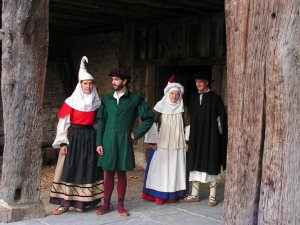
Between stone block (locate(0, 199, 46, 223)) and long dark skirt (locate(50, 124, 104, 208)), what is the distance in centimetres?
24

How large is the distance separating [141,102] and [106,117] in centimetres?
44

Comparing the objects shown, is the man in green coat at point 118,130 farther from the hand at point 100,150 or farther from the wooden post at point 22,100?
the wooden post at point 22,100

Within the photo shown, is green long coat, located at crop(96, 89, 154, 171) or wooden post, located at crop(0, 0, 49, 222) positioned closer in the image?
wooden post, located at crop(0, 0, 49, 222)

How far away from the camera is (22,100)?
5.15 metres

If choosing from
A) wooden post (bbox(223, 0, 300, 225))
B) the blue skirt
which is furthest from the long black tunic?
wooden post (bbox(223, 0, 300, 225))

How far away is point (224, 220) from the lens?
339cm

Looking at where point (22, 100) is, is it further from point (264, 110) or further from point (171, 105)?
point (264, 110)

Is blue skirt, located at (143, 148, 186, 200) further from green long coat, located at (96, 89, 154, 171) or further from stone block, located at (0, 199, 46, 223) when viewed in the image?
stone block, located at (0, 199, 46, 223)

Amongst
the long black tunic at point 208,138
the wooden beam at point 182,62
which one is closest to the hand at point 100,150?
the long black tunic at point 208,138

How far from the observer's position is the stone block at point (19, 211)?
16.8ft

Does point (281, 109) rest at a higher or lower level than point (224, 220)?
higher

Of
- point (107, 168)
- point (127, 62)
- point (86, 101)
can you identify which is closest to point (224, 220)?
point (107, 168)

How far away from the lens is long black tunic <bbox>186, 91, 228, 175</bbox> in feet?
19.7

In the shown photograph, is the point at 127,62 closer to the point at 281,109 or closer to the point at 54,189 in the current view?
the point at 54,189
